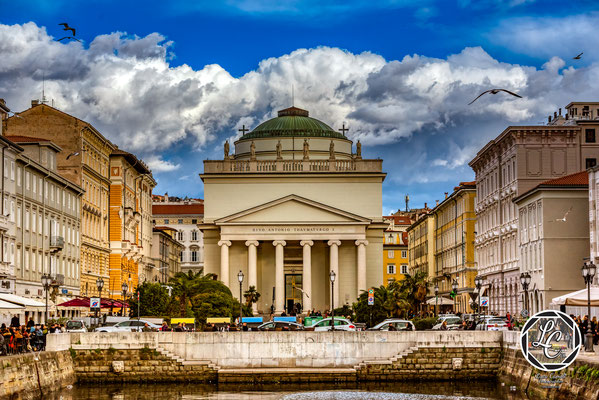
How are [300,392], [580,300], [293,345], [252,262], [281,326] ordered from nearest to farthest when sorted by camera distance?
[580,300]
[300,392]
[293,345]
[281,326]
[252,262]

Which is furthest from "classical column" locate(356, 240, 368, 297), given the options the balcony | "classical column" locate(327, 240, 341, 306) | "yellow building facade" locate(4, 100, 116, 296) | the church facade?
the balcony

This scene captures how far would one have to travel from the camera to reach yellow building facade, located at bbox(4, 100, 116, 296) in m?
83.9

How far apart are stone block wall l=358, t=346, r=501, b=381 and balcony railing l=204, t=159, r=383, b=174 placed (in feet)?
194

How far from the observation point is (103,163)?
9488cm

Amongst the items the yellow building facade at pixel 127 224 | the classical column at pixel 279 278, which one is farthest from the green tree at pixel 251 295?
the yellow building facade at pixel 127 224

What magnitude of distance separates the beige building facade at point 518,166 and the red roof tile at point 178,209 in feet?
312

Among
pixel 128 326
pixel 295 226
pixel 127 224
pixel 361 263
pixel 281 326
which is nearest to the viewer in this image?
pixel 128 326

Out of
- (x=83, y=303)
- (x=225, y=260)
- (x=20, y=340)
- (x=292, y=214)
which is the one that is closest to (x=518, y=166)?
(x=292, y=214)

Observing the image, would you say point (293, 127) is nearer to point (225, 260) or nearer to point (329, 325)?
point (225, 260)

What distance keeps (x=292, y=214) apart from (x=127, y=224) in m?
15.8

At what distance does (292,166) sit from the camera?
107250mm

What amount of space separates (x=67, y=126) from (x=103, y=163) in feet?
34.8

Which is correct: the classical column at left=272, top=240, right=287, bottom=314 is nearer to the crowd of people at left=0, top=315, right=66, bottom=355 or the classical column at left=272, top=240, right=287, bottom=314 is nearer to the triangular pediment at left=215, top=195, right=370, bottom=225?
the triangular pediment at left=215, top=195, right=370, bottom=225

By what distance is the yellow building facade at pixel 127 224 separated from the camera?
319ft
